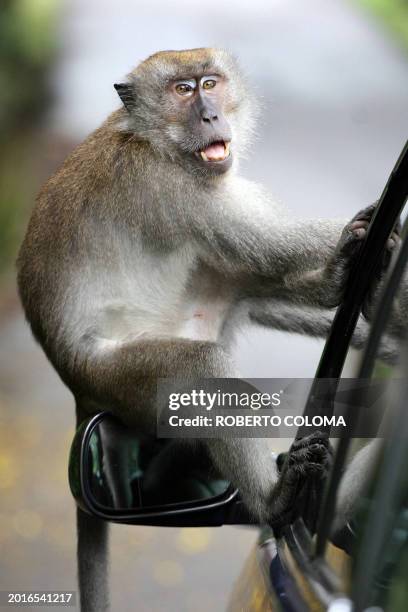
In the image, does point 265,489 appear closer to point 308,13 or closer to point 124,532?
point 124,532

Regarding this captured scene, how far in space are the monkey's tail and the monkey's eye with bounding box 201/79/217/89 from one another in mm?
1731

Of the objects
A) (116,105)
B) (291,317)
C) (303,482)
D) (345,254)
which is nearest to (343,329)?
(303,482)

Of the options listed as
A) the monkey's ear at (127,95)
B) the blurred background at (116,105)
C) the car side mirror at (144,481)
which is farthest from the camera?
the blurred background at (116,105)

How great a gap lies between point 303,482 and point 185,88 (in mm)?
1939

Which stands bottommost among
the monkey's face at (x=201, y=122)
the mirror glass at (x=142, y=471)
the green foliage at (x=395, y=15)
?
the mirror glass at (x=142, y=471)

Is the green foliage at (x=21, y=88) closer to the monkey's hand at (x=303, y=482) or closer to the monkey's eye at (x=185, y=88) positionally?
the monkey's eye at (x=185, y=88)

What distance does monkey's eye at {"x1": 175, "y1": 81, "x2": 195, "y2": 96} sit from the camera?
3699 millimetres

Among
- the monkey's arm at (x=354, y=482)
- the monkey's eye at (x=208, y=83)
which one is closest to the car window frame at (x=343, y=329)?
the monkey's arm at (x=354, y=482)

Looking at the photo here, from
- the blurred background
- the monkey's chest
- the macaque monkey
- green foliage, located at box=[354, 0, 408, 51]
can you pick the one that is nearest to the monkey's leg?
the macaque monkey

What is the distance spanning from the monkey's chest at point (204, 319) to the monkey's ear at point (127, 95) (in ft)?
2.71

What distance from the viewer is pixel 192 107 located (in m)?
3.62

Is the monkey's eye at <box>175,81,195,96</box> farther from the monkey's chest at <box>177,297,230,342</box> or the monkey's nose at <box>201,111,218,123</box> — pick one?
the monkey's chest at <box>177,297,230,342</box>

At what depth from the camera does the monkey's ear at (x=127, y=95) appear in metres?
3.68

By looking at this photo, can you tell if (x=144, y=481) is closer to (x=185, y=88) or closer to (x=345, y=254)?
(x=345, y=254)
